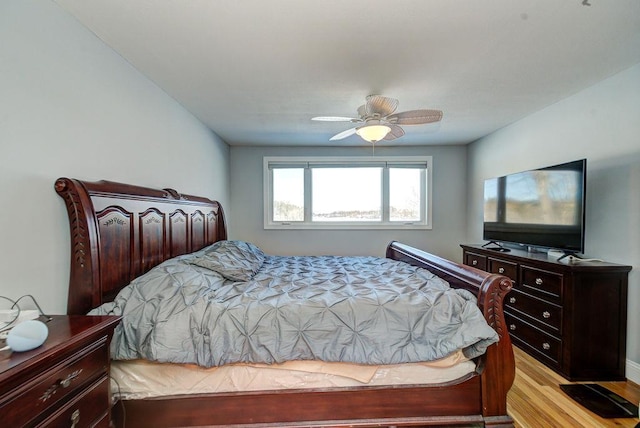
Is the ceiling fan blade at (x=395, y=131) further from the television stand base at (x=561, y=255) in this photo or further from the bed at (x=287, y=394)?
the television stand base at (x=561, y=255)

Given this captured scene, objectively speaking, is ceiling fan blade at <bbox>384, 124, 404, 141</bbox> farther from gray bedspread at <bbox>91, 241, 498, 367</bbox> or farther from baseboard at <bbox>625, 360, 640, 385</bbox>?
baseboard at <bbox>625, 360, 640, 385</bbox>

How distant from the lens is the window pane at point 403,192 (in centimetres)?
466

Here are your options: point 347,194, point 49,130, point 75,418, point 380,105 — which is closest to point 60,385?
point 75,418

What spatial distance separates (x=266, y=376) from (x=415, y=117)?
216cm

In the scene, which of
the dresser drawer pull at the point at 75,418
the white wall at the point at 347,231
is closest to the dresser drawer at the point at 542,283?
the white wall at the point at 347,231

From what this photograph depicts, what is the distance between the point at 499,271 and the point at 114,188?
11.2 ft

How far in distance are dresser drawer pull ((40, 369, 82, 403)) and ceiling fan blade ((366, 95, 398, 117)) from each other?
7.70 ft

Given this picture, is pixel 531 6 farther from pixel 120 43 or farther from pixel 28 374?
pixel 28 374

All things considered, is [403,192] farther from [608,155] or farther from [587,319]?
[587,319]

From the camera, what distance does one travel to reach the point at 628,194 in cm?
226

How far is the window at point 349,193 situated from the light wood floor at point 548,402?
2.57m

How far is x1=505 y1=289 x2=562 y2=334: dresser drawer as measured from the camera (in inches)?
93.5

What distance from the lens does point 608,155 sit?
2.41 meters

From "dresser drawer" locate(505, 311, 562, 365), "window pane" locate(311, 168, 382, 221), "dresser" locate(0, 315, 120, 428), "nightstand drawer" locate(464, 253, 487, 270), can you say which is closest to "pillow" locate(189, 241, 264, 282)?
"dresser" locate(0, 315, 120, 428)
